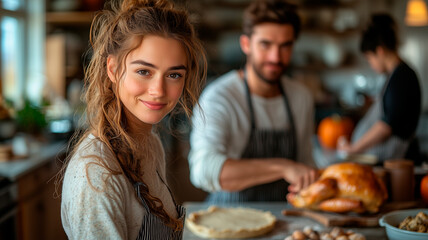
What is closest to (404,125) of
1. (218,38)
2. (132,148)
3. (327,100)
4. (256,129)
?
(256,129)

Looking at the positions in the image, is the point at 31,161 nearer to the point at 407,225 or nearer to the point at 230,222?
the point at 230,222

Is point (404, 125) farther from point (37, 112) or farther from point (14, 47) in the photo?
point (14, 47)

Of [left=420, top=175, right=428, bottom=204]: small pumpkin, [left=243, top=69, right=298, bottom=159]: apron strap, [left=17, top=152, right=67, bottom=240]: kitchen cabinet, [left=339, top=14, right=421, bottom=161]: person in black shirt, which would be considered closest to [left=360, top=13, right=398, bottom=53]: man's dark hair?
[left=339, top=14, right=421, bottom=161]: person in black shirt

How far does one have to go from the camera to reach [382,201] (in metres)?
1.59

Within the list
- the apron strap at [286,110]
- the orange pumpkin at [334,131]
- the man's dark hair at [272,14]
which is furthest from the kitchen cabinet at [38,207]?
the orange pumpkin at [334,131]

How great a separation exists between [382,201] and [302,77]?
467 cm

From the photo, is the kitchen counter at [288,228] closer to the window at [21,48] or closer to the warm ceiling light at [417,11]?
the window at [21,48]

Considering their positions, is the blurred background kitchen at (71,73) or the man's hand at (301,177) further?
the blurred background kitchen at (71,73)

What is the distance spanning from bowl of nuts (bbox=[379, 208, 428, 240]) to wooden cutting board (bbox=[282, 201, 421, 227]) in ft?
0.48

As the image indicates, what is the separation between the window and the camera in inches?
154

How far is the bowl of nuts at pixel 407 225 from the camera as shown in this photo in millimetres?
1245

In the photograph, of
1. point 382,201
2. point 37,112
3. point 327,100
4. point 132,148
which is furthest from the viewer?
point 327,100

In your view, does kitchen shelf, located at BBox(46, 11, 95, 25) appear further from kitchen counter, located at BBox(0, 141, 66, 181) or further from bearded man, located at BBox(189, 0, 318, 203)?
bearded man, located at BBox(189, 0, 318, 203)

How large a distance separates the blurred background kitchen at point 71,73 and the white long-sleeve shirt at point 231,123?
124 millimetres
